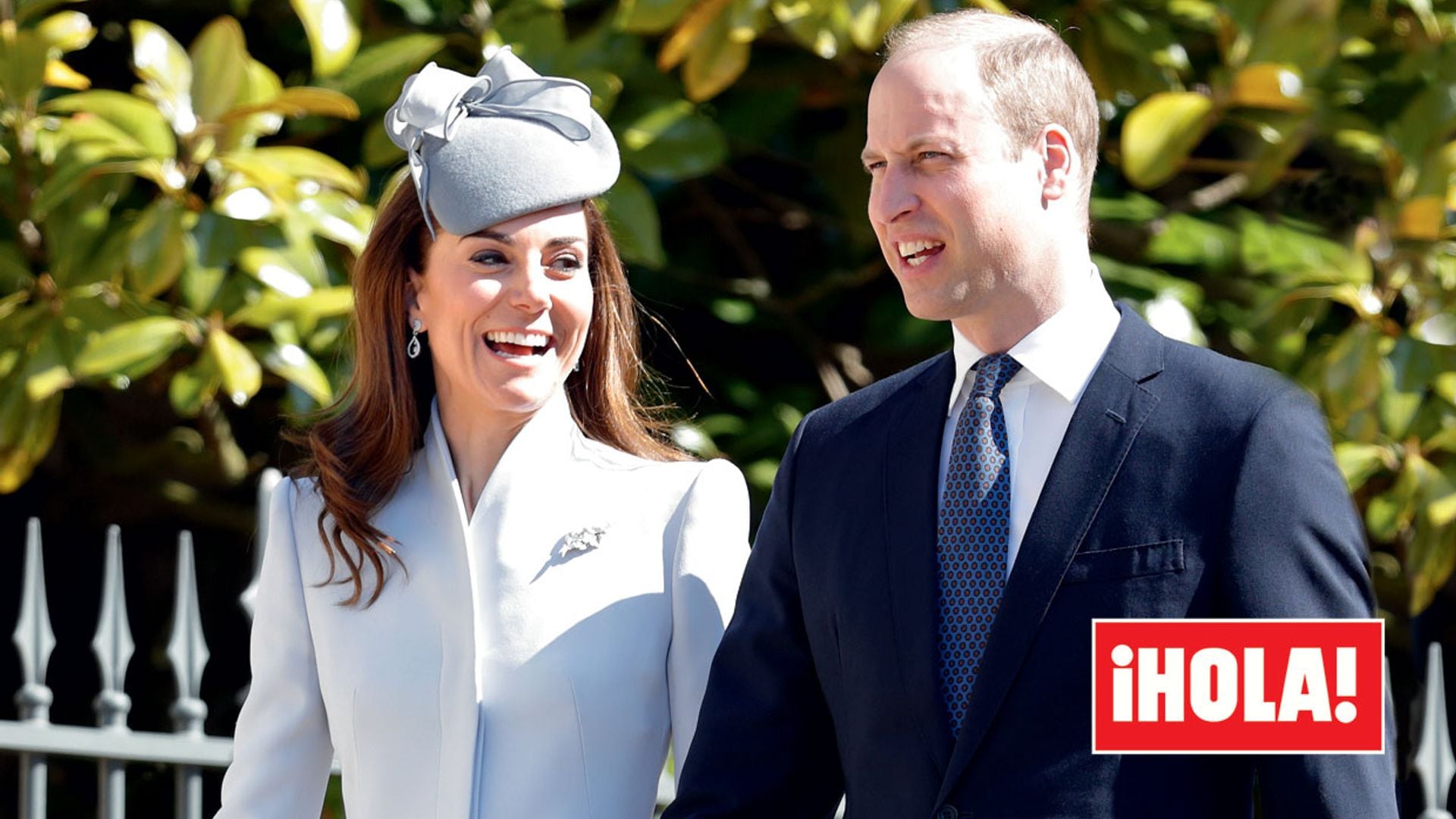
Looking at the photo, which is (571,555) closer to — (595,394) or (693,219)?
(595,394)

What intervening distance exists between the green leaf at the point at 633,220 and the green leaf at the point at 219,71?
2.01ft

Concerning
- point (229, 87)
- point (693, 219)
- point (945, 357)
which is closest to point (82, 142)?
point (229, 87)

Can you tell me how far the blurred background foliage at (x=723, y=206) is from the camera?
10.2ft

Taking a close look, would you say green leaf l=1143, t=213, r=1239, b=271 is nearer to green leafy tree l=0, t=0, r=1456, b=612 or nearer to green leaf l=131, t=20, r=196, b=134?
green leafy tree l=0, t=0, r=1456, b=612

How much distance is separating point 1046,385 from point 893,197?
0.75 feet

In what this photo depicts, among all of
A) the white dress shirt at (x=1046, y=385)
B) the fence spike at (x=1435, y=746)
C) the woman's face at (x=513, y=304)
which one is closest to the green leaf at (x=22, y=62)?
the woman's face at (x=513, y=304)

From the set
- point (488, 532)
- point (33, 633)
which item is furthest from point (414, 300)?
point (33, 633)

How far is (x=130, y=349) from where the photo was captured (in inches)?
120

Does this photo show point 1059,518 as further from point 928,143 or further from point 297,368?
point 297,368

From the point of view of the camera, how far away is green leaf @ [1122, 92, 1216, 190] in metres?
3.15

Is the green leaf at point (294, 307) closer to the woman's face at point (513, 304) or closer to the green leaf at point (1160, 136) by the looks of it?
the woman's face at point (513, 304)

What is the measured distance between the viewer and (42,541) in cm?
405

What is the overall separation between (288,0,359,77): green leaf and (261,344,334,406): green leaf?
456 millimetres

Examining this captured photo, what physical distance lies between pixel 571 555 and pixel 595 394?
0.23 metres
